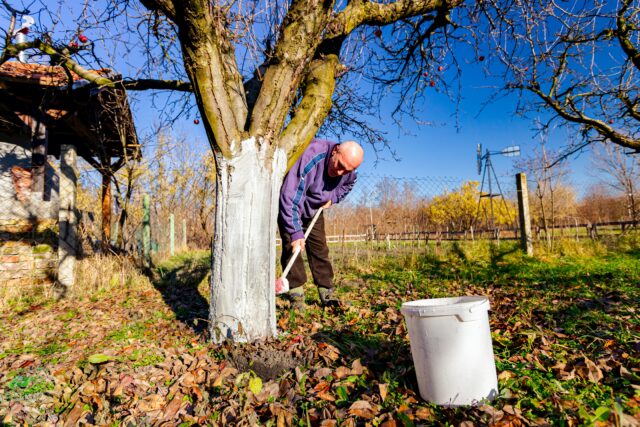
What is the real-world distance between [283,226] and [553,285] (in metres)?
3.46

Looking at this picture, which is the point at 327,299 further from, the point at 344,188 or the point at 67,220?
the point at 67,220

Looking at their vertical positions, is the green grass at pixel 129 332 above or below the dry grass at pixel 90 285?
below

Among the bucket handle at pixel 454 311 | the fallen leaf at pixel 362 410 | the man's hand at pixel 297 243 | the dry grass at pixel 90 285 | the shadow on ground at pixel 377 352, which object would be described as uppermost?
the man's hand at pixel 297 243

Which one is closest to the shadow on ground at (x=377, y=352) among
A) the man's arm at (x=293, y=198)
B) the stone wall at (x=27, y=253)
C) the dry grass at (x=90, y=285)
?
the man's arm at (x=293, y=198)

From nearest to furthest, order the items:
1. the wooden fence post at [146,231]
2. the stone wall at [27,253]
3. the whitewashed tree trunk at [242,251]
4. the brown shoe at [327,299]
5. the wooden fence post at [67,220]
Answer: the whitewashed tree trunk at [242,251], the brown shoe at [327,299], the wooden fence post at [67,220], the stone wall at [27,253], the wooden fence post at [146,231]

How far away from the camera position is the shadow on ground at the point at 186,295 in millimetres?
3244

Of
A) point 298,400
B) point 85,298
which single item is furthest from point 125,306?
point 298,400

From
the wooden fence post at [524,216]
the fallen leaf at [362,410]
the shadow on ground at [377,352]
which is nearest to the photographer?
the fallen leaf at [362,410]

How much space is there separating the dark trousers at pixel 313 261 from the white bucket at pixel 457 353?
6.36 ft

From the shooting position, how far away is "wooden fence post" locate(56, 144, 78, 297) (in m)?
4.71

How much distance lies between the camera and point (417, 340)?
1.69 metres

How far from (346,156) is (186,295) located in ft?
9.67

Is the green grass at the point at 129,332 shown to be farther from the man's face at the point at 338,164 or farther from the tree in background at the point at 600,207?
the tree in background at the point at 600,207

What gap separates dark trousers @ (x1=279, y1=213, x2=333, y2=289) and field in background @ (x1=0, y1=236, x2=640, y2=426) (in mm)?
366
